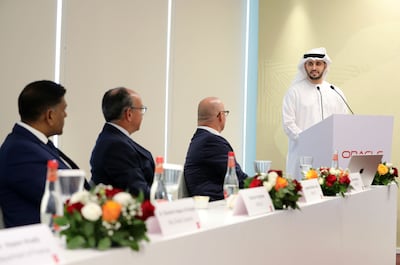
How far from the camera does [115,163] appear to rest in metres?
2.59

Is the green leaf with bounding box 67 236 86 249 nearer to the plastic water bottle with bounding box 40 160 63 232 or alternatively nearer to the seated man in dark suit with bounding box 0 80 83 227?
the plastic water bottle with bounding box 40 160 63 232

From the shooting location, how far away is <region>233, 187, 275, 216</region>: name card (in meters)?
1.88

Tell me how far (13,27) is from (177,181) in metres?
2.28

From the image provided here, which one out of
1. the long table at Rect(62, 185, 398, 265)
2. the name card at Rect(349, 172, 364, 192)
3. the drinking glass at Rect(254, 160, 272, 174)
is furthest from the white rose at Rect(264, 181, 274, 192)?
the name card at Rect(349, 172, 364, 192)

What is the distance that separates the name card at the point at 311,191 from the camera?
239 cm

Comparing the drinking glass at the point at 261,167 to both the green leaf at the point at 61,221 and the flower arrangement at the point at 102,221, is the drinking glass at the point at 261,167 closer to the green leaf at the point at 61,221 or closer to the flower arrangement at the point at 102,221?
the flower arrangement at the point at 102,221

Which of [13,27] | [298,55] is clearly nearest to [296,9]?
[298,55]

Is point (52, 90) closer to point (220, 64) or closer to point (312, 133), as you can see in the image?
point (312, 133)

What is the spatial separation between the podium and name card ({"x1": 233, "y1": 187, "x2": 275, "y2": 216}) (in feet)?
6.11

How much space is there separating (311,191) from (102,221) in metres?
1.44

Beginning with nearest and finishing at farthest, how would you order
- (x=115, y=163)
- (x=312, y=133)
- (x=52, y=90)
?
(x=52, y=90) → (x=115, y=163) → (x=312, y=133)

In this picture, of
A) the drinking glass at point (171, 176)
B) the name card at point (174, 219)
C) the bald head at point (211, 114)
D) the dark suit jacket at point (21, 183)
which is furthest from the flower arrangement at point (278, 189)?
the bald head at point (211, 114)

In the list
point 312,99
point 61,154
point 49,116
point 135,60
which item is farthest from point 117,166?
point 312,99

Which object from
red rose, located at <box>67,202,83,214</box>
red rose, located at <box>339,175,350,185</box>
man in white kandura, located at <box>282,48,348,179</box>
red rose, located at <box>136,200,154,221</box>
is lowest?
red rose, located at <box>339,175,350,185</box>
